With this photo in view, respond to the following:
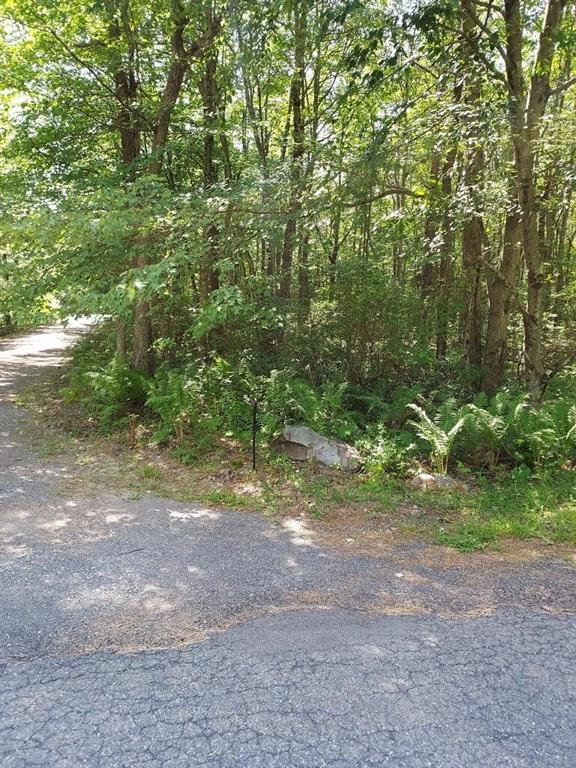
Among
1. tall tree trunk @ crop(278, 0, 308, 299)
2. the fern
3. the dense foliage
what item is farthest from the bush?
the fern

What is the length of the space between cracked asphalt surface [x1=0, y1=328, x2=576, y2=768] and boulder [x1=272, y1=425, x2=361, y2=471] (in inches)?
67.2

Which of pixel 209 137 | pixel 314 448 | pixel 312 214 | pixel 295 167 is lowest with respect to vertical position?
pixel 314 448

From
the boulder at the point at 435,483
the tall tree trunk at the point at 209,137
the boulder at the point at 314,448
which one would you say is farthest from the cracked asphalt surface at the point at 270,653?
the tall tree trunk at the point at 209,137

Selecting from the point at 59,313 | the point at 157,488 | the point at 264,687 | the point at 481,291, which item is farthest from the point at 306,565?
the point at 481,291

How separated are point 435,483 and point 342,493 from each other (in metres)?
1.11

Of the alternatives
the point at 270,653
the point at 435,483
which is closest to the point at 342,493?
the point at 435,483

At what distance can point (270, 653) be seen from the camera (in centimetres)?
273

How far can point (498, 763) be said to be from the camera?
2.03 metres

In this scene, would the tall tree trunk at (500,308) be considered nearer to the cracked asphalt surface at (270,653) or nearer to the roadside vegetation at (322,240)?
the roadside vegetation at (322,240)

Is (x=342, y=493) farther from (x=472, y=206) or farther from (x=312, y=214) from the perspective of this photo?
(x=472, y=206)

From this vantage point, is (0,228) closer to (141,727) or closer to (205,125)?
(205,125)

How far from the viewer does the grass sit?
179 inches

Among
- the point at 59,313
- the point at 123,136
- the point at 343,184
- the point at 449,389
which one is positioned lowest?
the point at 449,389

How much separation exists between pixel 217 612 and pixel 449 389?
20.7 ft
